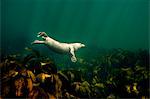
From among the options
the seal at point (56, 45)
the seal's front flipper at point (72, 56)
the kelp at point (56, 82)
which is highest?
→ the seal at point (56, 45)

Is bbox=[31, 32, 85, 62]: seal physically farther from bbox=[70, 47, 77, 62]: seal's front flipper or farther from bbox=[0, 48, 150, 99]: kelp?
bbox=[0, 48, 150, 99]: kelp

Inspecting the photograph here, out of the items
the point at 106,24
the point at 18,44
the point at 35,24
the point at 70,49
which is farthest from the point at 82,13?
the point at 70,49

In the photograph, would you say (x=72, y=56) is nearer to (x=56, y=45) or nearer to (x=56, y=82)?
(x=56, y=45)

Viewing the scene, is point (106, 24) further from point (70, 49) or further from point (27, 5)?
point (70, 49)

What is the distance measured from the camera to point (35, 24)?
80875 mm

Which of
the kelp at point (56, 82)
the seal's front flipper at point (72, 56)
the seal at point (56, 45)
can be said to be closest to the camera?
the kelp at point (56, 82)

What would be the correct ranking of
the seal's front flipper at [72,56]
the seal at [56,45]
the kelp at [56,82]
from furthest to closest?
the seal's front flipper at [72,56] → the seal at [56,45] → the kelp at [56,82]

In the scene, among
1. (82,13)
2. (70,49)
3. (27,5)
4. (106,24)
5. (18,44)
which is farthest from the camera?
(106,24)

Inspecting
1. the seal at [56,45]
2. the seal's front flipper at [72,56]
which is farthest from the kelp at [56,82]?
the seal's front flipper at [72,56]

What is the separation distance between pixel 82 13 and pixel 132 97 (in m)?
73.9

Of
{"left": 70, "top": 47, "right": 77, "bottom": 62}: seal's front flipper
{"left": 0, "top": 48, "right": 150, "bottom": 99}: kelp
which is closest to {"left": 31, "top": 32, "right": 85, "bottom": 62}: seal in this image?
{"left": 70, "top": 47, "right": 77, "bottom": 62}: seal's front flipper

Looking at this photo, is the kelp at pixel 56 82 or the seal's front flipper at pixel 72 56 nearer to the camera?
the kelp at pixel 56 82

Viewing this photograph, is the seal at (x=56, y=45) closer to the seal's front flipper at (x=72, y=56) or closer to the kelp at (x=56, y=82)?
the seal's front flipper at (x=72, y=56)

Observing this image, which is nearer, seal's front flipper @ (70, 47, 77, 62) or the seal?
the seal
